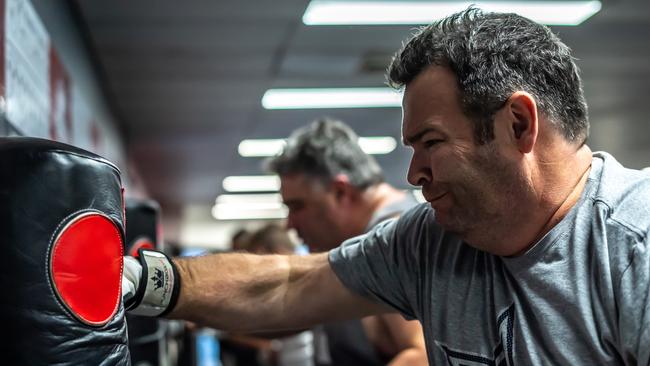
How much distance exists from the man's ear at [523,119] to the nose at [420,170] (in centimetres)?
17

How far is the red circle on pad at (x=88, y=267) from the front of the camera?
1063mm

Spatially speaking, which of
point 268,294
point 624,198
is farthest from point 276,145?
point 624,198

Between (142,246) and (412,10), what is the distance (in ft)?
7.75

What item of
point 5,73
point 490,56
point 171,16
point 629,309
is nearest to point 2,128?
point 5,73

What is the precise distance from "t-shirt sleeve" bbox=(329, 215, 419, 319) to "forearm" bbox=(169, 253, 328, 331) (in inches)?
3.5

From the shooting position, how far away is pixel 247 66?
5043 millimetres

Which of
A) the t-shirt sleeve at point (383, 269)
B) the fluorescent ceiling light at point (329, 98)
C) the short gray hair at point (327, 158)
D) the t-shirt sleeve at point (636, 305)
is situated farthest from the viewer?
the fluorescent ceiling light at point (329, 98)

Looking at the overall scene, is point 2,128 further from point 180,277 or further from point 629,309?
point 629,309

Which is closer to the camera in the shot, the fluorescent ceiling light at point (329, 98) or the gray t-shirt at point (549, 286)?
the gray t-shirt at point (549, 286)

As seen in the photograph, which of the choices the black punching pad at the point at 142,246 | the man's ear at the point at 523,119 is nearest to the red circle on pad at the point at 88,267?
the man's ear at the point at 523,119

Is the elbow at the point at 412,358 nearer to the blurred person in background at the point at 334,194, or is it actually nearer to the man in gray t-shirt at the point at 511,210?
the blurred person in background at the point at 334,194

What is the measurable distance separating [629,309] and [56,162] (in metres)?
0.89

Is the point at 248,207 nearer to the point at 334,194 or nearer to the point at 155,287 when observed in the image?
the point at 334,194

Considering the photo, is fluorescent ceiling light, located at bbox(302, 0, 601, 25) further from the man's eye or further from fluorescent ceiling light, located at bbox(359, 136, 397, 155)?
fluorescent ceiling light, located at bbox(359, 136, 397, 155)
